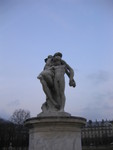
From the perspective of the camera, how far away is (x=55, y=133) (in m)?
6.72

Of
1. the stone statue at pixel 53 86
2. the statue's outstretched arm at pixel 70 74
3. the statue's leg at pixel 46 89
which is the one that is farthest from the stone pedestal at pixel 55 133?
the statue's outstretched arm at pixel 70 74

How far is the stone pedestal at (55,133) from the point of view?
21.7 feet

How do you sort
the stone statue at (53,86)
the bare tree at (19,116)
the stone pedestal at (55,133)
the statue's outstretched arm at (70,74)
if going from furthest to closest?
the bare tree at (19,116) → the statue's outstretched arm at (70,74) → the stone statue at (53,86) → the stone pedestal at (55,133)

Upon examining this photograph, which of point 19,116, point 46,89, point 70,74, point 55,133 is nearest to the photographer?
point 55,133

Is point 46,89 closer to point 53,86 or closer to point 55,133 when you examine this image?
point 53,86

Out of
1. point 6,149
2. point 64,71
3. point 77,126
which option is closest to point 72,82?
point 64,71

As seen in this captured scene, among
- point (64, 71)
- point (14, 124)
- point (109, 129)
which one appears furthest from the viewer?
point (109, 129)

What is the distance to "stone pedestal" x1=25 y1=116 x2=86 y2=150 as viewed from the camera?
6.62 meters

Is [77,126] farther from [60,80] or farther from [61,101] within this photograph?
[60,80]

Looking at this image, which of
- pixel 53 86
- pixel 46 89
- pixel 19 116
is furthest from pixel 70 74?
pixel 19 116

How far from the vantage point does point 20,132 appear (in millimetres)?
49031

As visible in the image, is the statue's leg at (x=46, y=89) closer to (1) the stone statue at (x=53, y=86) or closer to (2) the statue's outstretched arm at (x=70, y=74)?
(1) the stone statue at (x=53, y=86)

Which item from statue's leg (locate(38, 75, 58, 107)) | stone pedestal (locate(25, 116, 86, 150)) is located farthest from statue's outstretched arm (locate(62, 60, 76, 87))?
stone pedestal (locate(25, 116, 86, 150))

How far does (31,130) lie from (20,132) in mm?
43833
